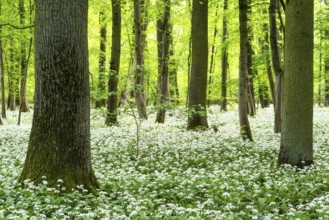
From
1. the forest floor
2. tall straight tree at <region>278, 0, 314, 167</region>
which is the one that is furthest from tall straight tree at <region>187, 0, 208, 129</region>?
tall straight tree at <region>278, 0, 314, 167</region>

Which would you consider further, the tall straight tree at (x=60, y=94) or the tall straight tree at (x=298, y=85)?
the tall straight tree at (x=298, y=85)

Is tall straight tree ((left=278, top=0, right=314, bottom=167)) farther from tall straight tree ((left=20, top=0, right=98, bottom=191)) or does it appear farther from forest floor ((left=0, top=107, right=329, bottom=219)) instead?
tall straight tree ((left=20, top=0, right=98, bottom=191))

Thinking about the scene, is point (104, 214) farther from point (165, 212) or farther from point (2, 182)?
point (2, 182)

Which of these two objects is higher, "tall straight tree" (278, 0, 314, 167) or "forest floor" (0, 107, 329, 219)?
"tall straight tree" (278, 0, 314, 167)

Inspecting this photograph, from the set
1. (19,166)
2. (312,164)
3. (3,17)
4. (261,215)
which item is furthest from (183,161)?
(3,17)

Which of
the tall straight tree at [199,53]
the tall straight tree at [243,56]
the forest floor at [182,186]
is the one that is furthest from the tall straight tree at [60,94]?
the tall straight tree at [199,53]

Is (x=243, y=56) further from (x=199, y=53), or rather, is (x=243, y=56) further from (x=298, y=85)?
(x=298, y=85)

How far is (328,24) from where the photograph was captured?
53.6ft

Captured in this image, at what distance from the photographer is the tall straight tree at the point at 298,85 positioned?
9.38 meters

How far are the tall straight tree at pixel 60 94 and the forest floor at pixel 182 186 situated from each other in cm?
46

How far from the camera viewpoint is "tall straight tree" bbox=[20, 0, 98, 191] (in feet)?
22.0

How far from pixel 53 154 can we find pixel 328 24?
1385cm

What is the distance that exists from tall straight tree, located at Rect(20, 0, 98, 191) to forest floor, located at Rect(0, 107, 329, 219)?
46 cm

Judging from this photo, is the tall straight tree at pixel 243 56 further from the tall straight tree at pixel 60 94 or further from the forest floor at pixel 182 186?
the tall straight tree at pixel 60 94
